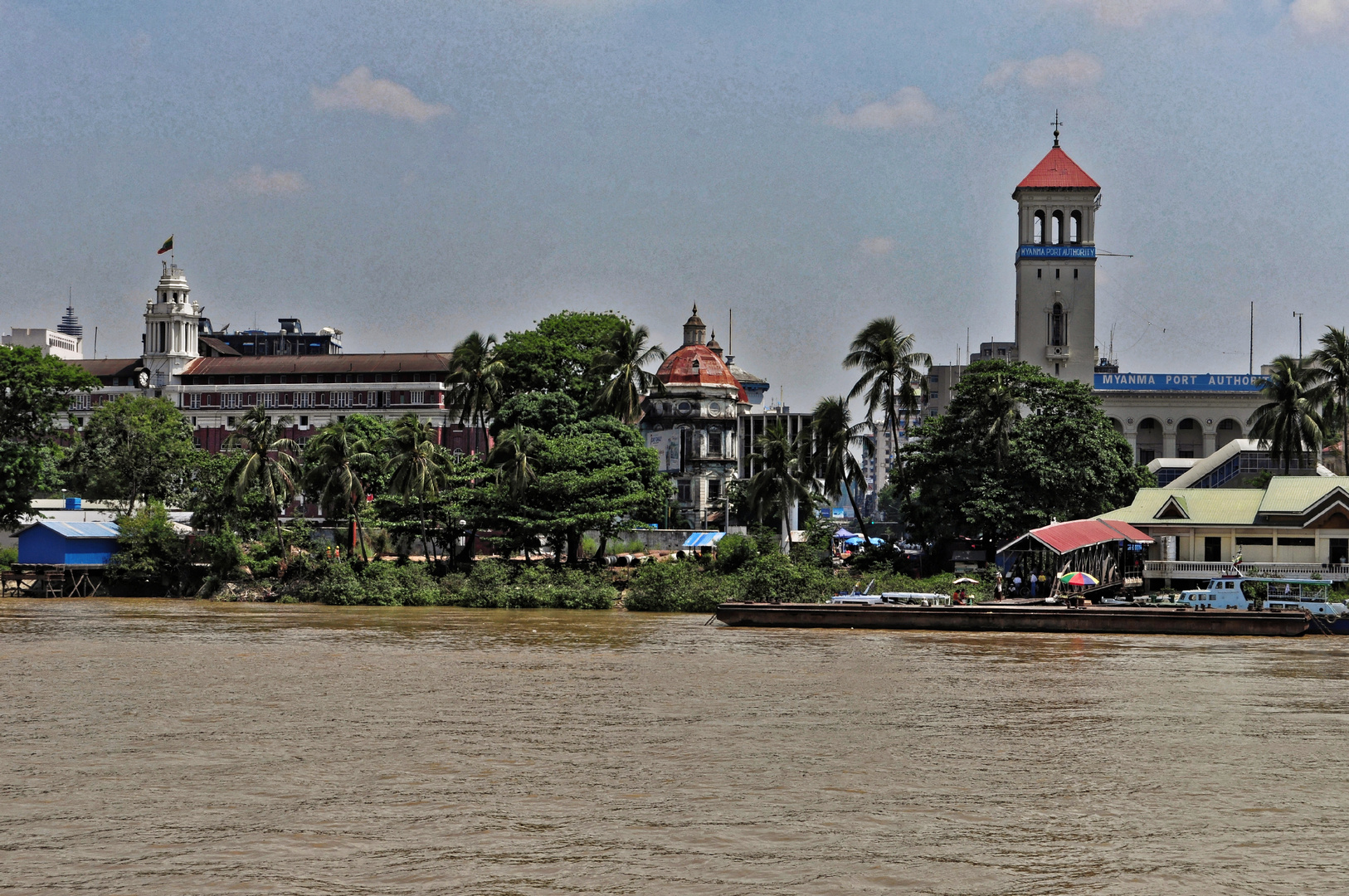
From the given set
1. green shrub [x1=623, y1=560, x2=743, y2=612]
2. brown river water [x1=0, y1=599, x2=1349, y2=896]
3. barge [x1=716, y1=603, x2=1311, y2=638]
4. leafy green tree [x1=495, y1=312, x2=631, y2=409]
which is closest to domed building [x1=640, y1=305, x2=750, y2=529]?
leafy green tree [x1=495, y1=312, x2=631, y2=409]

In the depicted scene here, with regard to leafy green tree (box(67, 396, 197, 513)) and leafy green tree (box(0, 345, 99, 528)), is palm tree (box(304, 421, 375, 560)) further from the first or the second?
leafy green tree (box(0, 345, 99, 528))

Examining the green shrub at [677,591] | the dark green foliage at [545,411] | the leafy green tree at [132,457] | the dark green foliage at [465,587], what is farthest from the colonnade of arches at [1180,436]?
the leafy green tree at [132,457]

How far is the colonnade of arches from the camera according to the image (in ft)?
317

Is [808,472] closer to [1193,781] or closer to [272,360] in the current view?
[1193,781]

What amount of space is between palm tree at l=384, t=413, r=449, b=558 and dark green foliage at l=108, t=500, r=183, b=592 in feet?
36.9

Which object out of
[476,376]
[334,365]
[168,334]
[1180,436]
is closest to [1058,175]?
[1180,436]

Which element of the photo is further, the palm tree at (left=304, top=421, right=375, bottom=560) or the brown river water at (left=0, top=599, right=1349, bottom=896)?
the palm tree at (left=304, top=421, right=375, bottom=560)

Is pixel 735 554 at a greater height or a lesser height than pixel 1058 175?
lesser

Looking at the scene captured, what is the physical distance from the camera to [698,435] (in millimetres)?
99938

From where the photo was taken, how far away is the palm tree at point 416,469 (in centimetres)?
6088

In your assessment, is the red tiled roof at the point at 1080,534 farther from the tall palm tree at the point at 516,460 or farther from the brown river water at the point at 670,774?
the tall palm tree at the point at 516,460

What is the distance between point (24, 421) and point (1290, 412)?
63334mm

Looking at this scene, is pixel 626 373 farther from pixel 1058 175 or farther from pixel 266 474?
pixel 1058 175

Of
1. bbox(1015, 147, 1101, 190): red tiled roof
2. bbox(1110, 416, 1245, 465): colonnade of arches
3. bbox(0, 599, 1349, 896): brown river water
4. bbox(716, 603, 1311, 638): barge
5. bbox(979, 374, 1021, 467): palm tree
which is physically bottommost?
bbox(0, 599, 1349, 896): brown river water
